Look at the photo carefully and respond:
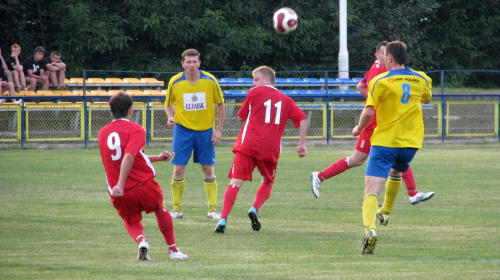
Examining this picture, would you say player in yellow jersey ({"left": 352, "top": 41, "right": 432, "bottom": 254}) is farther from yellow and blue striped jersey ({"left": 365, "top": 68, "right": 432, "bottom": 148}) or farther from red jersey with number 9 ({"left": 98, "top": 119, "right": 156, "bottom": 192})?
red jersey with number 9 ({"left": 98, "top": 119, "right": 156, "bottom": 192})

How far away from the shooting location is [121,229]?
858 cm

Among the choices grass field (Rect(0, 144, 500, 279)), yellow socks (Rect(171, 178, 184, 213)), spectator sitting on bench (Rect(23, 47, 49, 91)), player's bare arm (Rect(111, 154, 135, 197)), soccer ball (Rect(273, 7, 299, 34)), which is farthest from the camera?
spectator sitting on bench (Rect(23, 47, 49, 91))

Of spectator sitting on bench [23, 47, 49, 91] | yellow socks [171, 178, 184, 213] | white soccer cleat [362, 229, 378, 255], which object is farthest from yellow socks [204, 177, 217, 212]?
spectator sitting on bench [23, 47, 49, 91]

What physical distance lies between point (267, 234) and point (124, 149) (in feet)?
7.85

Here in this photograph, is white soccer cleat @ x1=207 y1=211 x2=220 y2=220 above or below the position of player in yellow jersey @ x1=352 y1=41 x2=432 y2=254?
below

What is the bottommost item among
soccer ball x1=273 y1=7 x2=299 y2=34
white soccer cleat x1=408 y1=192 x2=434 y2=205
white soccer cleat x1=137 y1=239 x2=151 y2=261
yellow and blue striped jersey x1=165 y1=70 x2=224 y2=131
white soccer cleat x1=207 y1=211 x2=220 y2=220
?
white soccer cleat x1=207 y1=211 x2=220 y2=220

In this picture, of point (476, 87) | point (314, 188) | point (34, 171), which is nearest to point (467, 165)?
point (314, 188)

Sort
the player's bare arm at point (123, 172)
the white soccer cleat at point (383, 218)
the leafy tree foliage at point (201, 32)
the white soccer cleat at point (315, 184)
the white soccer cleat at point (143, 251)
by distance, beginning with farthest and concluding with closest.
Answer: the leafy tree foliage at point (201, 32)
the white soccer cleat at point (315, 184)
the white soccer cleat at point (383, 218)
the white soccer cleat at point (143, 251)
the player's bare arm at point (123, 172)

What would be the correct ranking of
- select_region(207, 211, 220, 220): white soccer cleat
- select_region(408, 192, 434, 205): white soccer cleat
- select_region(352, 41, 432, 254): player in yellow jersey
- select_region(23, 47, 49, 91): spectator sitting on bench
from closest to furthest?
1. select_region(352, 41, 432, 254): player in yellow jersey
2. select_region(207, 211, 220, 220): white soccer cleat
3. select_region(408, 192, 434, 205): white soccer cleat
4. select_region(23, 47, 49, 91): spectator sitting on bench

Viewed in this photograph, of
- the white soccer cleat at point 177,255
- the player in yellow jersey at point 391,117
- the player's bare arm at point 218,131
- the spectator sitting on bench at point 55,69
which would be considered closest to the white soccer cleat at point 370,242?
the player in yellow jersey at point 391,117

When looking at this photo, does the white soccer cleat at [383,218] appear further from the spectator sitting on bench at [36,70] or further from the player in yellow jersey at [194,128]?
the spectator sitting on bench at [36,70]

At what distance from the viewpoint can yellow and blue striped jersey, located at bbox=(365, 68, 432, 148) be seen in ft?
24.1

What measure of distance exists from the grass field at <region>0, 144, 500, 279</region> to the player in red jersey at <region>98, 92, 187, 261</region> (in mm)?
367

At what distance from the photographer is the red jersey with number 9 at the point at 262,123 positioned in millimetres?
8453
